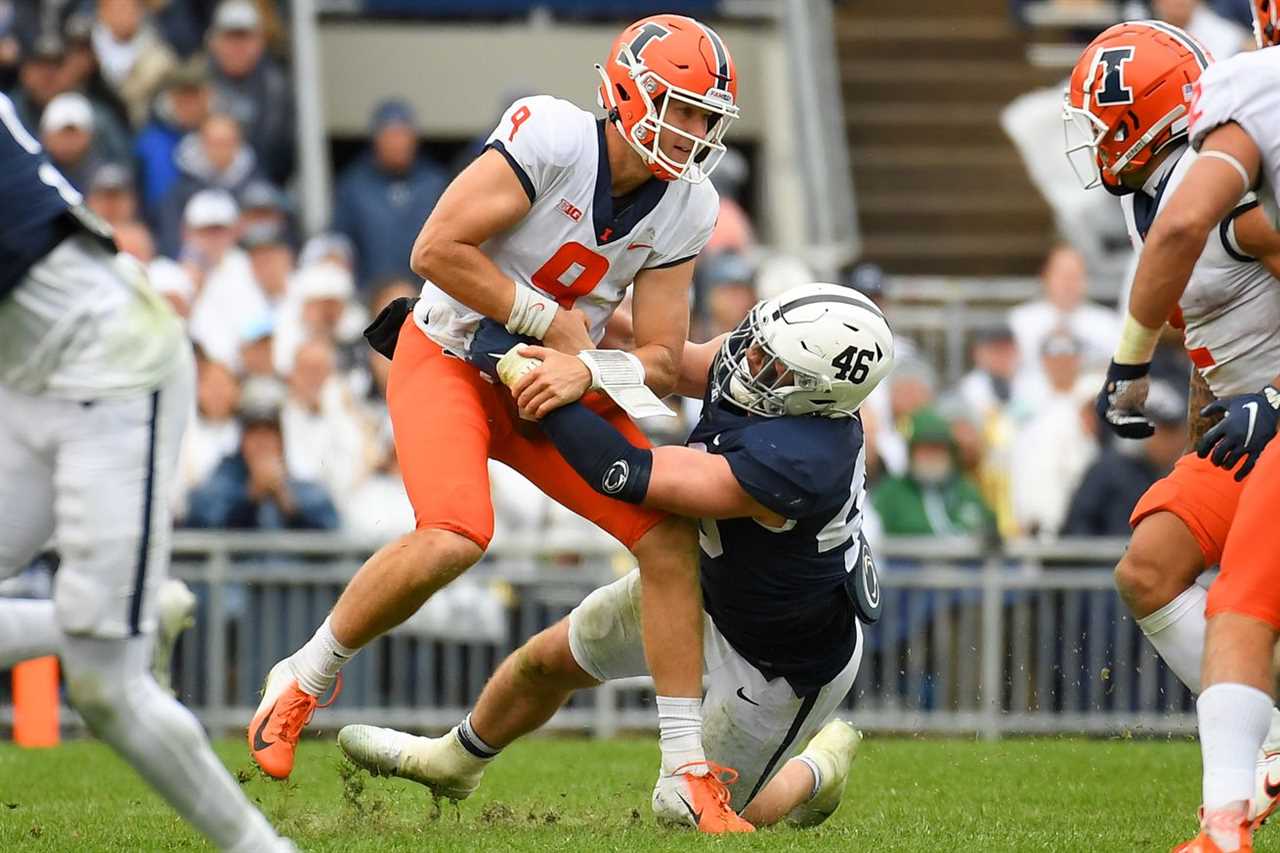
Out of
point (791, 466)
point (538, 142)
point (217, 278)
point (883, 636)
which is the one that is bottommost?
point (883, 636)

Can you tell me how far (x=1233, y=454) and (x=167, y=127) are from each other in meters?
9.37

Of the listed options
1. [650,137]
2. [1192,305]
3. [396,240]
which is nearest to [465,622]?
[396,240]

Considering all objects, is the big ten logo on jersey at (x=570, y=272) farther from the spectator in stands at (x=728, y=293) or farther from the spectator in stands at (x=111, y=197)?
the spectator in stands at (x=111, y=197)

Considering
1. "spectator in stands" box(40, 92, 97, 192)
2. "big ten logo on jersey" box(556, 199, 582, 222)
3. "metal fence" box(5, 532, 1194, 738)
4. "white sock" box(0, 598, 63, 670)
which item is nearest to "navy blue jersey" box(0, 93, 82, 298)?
"white sock" box(0, 598, 63, 670)

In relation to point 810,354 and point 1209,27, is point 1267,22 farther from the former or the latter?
point 1209,27

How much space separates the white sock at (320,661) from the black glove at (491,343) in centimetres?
88

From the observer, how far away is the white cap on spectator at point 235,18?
546 inches

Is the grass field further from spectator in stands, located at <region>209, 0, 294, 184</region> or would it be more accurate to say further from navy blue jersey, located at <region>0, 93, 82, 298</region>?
spectator in stands, located at <region>209, 0, 294, 184</region>

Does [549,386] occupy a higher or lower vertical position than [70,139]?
higher

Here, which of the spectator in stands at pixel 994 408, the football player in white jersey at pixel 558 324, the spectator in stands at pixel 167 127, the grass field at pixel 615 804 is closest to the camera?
the grass field at pixel 615 804

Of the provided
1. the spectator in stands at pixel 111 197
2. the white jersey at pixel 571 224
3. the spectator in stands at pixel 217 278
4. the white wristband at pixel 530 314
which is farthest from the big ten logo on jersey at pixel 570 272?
the spectator in stands at pixel 111 197

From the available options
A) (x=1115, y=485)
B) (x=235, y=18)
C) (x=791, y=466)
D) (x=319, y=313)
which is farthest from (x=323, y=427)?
(x=791, y=466)

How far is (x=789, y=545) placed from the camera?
634 centimetres

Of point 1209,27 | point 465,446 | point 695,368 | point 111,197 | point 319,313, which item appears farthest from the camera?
point 1209,27
